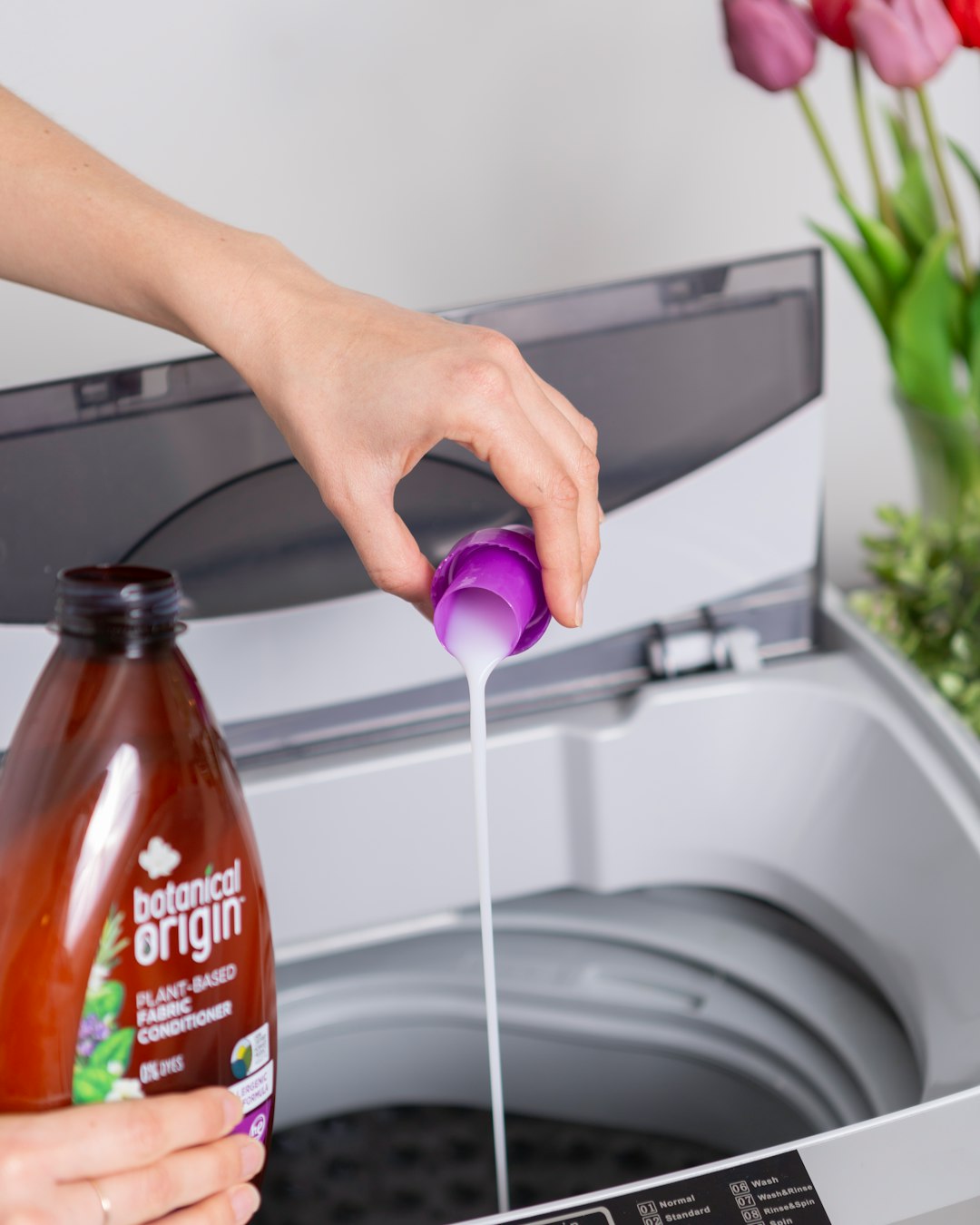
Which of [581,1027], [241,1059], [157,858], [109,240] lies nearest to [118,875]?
[157,858]

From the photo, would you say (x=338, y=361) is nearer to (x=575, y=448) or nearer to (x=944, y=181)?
(x=575, y=448)

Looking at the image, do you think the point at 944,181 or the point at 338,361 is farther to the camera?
the point at 944,181

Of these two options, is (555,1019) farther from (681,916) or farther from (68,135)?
(68,135)

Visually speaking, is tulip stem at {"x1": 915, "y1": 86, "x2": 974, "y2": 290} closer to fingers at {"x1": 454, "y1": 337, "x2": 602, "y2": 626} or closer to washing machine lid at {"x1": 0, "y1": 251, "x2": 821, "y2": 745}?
washing machine lid at {"x1": 0, "y1": 251, "x2": 821, "y2": 745}

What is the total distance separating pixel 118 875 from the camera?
1.95ft

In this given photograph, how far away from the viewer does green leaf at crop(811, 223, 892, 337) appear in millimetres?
1182

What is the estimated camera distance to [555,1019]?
95 centimetres

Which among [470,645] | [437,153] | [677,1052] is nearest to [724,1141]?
[677,1052]

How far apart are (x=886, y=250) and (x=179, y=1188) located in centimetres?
94

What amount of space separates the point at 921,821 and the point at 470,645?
36 cm

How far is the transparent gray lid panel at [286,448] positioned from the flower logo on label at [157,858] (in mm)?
263

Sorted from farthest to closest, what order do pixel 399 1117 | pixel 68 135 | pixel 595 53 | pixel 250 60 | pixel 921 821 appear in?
pixel 595 53, pixel 250 60, pixel 399 1117, pixel 921 821, pixel 68 135

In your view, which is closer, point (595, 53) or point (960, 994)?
point (960, 994)

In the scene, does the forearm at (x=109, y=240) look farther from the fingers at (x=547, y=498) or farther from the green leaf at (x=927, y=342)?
the green leaf at (x=927, y=342)
